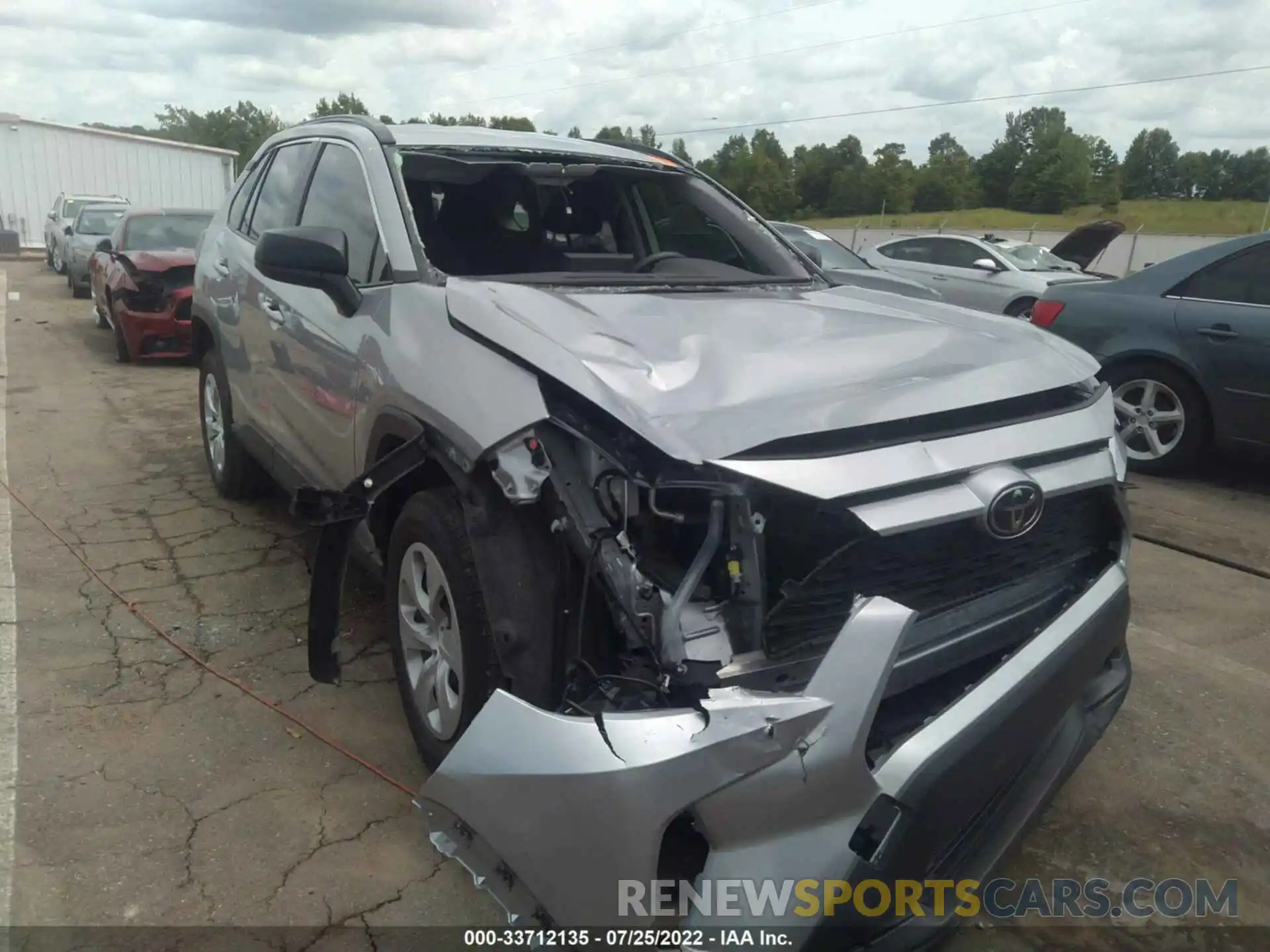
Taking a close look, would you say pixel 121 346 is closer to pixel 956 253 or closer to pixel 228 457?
pixel 228 457

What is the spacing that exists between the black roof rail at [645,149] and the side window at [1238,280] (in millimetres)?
3742

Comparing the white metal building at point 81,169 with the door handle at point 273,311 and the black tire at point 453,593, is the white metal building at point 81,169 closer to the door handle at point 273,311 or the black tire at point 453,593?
the door handle at point 273,311

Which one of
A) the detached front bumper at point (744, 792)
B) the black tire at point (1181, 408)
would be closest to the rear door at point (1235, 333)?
the black tire at point (1181, 408)

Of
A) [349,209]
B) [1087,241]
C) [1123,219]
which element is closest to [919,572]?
[349,209]

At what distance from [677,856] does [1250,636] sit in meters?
3.43

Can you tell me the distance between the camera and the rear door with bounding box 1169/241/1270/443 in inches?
225

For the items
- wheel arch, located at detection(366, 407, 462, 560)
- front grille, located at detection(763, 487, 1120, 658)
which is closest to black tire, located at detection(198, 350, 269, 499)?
wheel arch, located at detection(366, 407, 462, 560)

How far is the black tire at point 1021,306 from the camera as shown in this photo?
38.3 feet

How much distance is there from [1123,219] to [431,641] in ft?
166

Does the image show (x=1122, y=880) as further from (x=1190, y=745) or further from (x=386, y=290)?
(x=386, y=290)

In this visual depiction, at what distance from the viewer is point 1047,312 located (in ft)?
22.2

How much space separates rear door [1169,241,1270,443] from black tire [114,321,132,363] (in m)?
9.16

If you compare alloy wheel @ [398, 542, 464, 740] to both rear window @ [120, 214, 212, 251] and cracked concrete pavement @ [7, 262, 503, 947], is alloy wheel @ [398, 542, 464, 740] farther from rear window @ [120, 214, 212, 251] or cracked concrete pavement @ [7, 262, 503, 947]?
rear window @ [120, 214, 212, 251]

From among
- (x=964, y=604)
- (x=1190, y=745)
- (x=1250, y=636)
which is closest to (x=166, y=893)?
(x=964, y=604)
